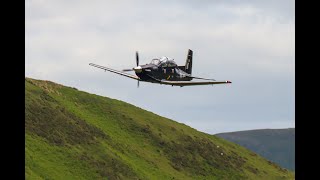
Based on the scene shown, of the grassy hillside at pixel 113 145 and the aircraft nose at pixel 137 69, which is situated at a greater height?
the aircraft nose at pixel 137 69

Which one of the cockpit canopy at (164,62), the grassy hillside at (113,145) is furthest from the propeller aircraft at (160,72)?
the grassy hillside at (113,145)

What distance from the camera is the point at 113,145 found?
6142 inches

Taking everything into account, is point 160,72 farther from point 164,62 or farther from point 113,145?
point 113,145

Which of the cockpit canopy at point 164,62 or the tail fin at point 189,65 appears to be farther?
the tail fin at point 189,65

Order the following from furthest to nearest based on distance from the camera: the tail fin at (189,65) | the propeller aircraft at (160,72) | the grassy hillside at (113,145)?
the grassy hillside at (113,145)
the tail fin at (189,65)
the propeller aircraft at (160,72)

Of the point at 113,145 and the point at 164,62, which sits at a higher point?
the point at 164,62

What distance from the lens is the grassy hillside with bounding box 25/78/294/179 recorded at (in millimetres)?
138250

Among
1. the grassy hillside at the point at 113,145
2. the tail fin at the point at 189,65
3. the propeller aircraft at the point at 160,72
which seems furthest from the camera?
the grassy hillside at the point at 113,145

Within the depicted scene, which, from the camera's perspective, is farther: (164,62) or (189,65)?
(189,65)

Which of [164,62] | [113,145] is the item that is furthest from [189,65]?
[113,145]

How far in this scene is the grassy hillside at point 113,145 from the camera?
138 m

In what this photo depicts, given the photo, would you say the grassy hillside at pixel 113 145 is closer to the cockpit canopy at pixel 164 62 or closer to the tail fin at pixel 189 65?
the tail fin at pixel 189 65

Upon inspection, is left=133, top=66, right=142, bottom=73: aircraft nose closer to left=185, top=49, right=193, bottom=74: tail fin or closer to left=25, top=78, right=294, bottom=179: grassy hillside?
left=185, top=49, right=193, bottom=74: tail fin
